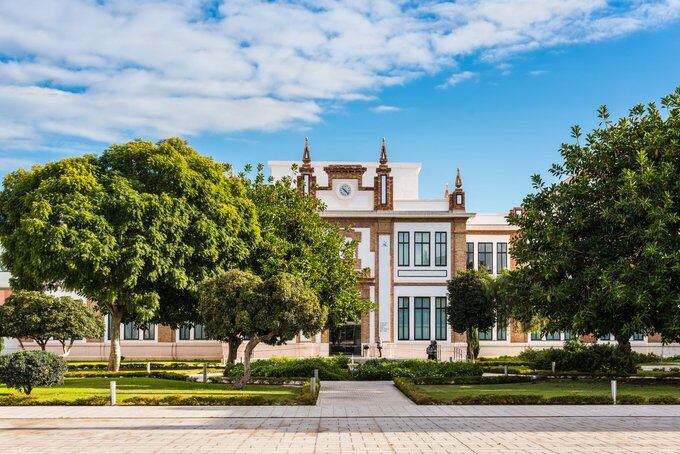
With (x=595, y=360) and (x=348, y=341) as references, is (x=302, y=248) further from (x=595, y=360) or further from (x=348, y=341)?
(x=348, y=341)

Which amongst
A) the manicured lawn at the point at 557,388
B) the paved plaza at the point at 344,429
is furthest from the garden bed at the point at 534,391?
the paved plaza at the point at 344,429

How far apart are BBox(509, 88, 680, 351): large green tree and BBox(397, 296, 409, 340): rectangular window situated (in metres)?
23.9

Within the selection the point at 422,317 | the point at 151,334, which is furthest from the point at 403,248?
the point at 151,334

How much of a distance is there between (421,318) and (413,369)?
2259 cm

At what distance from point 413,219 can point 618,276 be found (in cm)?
2911

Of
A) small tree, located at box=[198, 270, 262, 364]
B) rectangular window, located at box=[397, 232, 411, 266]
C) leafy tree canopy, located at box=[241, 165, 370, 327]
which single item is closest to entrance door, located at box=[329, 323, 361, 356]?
rectangular window, located at box=[397, 232, 411, 266]

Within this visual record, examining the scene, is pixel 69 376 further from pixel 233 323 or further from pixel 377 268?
pixel 377 268

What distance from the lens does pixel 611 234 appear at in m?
30.2

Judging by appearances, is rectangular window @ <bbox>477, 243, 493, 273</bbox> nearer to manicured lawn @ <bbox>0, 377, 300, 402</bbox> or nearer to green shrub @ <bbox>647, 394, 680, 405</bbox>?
manicured lawn @ <bbox>0, 377, 300, 402</bbox>

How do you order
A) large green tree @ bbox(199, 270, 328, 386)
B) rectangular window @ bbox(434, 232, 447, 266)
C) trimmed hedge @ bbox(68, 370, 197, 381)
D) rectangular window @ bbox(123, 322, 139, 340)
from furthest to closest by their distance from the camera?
rectangular window @ bbox(434, 232, 447, 266) → rectangular window @ bbox(123, 322, 139, 340) → trimmed hedge @ bbox(68, 370, 197, 381) → large green tree @ bbox(199, 270, 328, 386)

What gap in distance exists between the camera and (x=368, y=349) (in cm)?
5556

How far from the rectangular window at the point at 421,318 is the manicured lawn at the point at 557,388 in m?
23.7

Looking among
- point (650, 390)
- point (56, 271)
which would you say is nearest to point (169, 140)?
point (56, 271)

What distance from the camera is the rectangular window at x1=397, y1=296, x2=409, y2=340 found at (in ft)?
185
